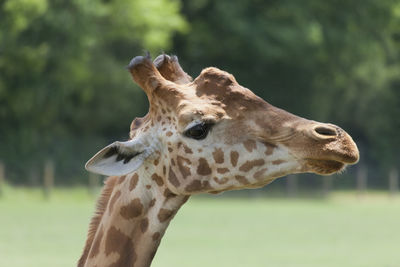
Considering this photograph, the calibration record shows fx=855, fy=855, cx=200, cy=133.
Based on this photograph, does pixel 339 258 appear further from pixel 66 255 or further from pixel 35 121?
pixel 35 121

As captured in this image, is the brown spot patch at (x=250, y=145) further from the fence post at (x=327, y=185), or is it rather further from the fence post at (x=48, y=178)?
the fence post at (x=327, y=185)

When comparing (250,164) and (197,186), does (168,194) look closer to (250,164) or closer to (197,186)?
(197,186)

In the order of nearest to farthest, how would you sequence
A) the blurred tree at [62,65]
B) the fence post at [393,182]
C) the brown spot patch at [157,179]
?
the brown spot patch at [157,179] → the blurred tree at [62,65] → the fence post at [393,182]

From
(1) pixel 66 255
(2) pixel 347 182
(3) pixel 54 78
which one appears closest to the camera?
(1) pixel 66 255

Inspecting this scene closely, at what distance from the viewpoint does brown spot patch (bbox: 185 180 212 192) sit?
14.7ft

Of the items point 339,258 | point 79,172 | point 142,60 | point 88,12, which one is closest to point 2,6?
point 88,12

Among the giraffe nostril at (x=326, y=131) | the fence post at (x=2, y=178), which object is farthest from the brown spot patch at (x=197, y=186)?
the fence post at (x=2, y=178)

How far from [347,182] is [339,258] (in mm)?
21968

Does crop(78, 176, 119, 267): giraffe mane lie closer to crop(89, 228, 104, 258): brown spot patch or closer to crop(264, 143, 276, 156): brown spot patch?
crop(89, 228, 104, 258): brown spot patch

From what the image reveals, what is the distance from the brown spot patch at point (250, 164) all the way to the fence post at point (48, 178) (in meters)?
23.7

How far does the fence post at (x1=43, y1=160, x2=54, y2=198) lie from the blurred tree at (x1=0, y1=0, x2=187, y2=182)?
55 centimetres

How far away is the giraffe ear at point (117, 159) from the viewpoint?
4.28m

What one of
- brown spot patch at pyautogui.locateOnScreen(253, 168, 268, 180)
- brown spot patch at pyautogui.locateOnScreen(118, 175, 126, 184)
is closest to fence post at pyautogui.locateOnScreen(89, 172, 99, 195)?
brown spot patch at pyautogui.locateOnScreen(118, 175, 126, 184)

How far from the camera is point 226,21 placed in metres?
39.1
